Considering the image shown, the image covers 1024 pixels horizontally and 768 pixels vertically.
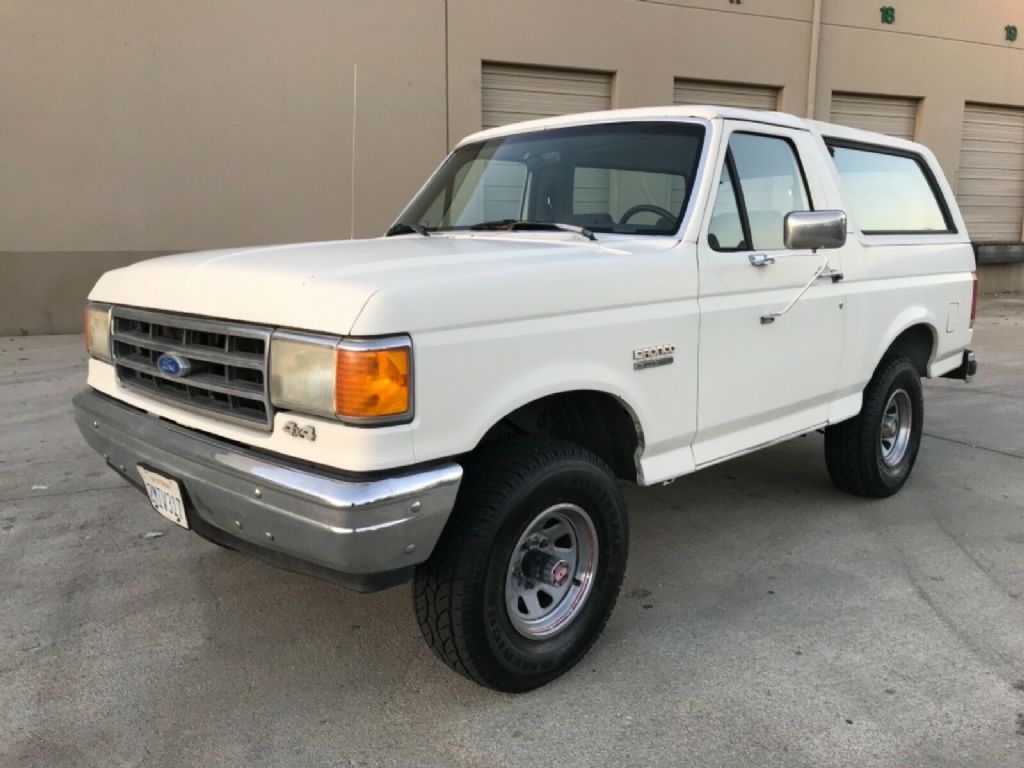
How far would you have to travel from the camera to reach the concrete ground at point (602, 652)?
257cm

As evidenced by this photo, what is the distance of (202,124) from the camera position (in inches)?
379

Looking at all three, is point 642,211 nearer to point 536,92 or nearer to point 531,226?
point 531,226

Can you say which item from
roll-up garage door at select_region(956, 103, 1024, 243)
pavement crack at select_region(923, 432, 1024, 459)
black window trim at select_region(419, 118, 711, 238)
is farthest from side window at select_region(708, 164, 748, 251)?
roll-up garage door at select_region(956, 103, 1024, 243)

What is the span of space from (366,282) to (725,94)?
1167 centimetres

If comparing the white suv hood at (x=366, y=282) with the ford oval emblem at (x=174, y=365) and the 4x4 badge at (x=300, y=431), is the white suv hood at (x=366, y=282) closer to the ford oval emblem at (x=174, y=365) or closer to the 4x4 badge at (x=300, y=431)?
the ford oval emblem at (x=174, y=365)

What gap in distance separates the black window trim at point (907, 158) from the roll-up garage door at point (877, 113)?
932 cm

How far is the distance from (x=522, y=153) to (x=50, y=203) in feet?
24.7

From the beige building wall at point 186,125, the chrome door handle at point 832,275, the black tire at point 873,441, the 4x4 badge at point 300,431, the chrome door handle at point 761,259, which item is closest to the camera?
the 4x4 badge at point 300,431

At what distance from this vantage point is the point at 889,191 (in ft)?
15.4

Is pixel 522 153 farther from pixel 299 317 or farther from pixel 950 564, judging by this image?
pixel 950 564

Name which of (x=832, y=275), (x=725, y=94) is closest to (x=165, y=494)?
(x=832, y=275)

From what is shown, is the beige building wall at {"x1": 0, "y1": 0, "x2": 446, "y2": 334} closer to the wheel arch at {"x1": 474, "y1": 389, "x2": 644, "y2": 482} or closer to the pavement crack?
the pavement crack

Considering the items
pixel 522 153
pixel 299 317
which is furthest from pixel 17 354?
pixel 299 317

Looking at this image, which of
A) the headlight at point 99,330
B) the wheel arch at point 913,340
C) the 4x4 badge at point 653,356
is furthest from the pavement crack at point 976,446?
the headlight at point 99,330
